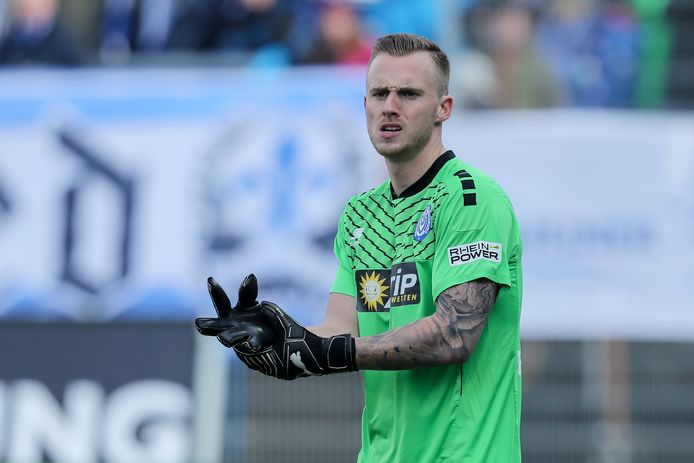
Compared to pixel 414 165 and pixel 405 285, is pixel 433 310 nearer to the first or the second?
pixel 405 285

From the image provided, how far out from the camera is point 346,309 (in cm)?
488

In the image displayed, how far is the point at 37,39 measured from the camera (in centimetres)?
1101

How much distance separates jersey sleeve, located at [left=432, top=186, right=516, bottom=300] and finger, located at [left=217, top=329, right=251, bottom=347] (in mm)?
656

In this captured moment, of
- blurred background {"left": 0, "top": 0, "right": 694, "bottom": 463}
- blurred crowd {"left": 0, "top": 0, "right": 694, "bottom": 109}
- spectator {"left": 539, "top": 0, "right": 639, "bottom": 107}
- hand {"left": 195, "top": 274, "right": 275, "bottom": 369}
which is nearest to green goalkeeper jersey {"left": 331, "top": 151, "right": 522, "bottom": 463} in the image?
hand {"left": 195, "top": 274, "right": 275, "bottom": 369}

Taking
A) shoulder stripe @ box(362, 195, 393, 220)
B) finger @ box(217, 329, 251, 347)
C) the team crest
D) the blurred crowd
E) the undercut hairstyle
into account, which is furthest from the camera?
the blurred crowd

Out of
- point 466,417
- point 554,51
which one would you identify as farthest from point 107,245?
point 466,417

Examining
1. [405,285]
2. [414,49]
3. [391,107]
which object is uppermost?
[414,49]

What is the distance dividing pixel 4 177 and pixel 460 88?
142 inches

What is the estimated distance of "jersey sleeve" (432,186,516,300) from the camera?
14.0 feet

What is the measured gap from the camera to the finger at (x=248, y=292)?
4172 mm

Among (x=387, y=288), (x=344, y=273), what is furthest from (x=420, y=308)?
(x=344, y=273)

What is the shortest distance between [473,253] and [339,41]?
6835mm

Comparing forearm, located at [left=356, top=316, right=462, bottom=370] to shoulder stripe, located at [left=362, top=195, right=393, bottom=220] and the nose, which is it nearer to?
shoulder stripe, located at [left=362, top=195, right=393, bottom=220]

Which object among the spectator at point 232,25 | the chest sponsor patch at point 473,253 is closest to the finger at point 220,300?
the chest sponsor patch at point 473,253
